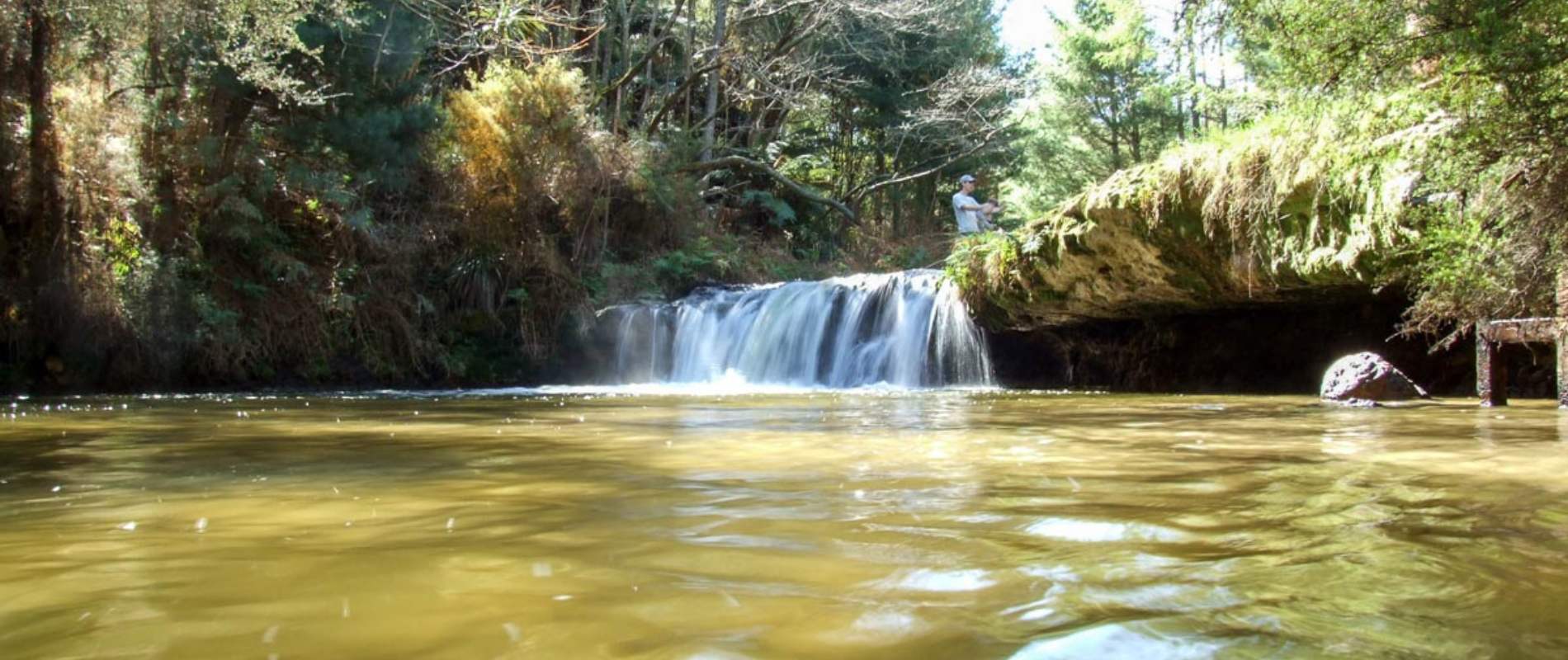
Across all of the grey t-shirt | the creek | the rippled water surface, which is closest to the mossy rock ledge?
the creek

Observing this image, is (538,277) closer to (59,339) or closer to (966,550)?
(59,339)

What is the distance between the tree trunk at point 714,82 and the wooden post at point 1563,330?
53.9 feet

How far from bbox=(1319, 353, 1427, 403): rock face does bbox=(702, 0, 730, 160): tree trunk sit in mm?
15037

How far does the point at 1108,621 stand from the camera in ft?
5.52

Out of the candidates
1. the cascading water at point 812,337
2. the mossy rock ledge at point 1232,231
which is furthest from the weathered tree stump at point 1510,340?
the cascading water at point 812,337

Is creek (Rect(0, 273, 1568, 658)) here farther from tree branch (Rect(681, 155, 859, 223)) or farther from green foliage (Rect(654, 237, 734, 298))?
tree branch (Rect(681, 155, 859, 223))

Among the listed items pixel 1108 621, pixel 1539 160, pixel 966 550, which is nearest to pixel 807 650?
pixel 1108 621

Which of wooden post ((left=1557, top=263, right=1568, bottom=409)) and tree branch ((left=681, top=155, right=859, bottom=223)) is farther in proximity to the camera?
tree branch ((left=681, top=155, right=859, bottom=223))

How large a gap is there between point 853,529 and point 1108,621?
0.91m

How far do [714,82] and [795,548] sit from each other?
2199cm

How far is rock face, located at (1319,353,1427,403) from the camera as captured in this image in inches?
306

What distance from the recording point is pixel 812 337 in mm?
14328

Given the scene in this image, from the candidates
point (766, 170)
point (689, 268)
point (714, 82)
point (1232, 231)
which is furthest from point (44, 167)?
point (714, 82)

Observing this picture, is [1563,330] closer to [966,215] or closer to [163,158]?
[966,215]
